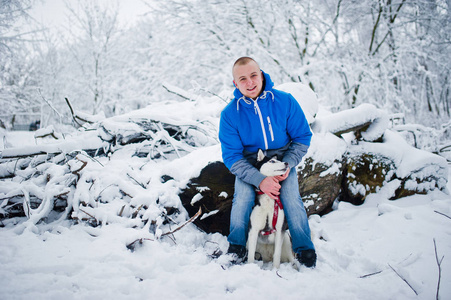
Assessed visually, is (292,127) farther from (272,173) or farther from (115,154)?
(115,154)

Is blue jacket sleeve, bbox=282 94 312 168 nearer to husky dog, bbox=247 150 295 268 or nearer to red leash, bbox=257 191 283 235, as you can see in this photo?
husky dog, bbox=247 150 295 268

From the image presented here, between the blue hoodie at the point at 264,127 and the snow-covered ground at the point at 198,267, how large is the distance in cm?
81

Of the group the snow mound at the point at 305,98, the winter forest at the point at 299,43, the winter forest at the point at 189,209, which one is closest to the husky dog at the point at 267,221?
the winter forest at the point at 189,209

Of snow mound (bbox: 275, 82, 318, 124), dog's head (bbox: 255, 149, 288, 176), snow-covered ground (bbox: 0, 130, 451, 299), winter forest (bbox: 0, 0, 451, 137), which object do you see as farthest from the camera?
winter forest (bbox: 0, 0, 451, 137)

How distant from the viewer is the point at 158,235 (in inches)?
72.2

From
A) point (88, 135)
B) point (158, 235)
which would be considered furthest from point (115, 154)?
point (158, 235)

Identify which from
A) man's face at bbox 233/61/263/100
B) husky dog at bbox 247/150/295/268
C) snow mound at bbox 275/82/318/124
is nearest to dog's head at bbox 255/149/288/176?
husky dog at bbox 247/150/295/268

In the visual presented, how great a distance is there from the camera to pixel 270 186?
5.14 ft

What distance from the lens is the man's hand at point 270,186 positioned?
1.57m

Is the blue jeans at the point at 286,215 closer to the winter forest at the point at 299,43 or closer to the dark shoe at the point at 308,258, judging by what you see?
the dark shoe at the point at 308,258

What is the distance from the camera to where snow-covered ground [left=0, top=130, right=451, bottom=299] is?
1.27m

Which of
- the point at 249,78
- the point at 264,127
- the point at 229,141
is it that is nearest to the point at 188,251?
the point at 229,141

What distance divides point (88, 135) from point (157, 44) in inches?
243

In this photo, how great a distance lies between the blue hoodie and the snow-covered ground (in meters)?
0.81
